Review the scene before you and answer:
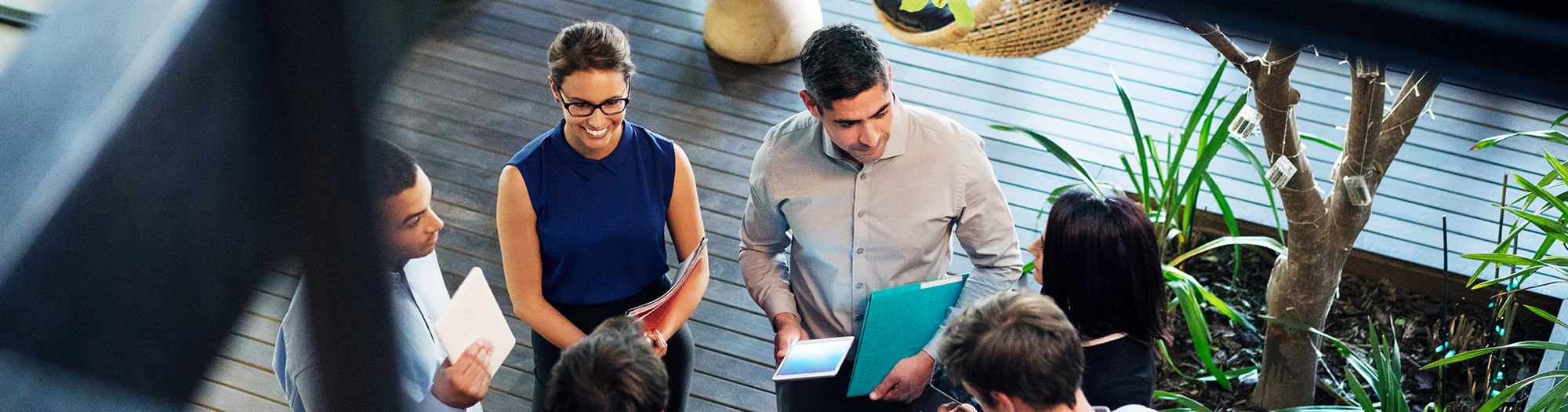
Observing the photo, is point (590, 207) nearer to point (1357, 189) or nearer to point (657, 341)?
point (657, 341)

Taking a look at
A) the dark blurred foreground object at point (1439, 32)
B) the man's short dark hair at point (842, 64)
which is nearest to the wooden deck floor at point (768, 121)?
the man's short dark hair at point (842, 64)

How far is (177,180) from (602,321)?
6.01 ft

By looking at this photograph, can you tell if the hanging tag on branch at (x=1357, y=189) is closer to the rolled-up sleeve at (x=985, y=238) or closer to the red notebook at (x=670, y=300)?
the rolled-up sleeve at (x=985, y=238)

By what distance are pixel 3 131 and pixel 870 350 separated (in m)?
1.78

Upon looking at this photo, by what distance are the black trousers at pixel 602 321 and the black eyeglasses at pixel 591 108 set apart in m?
0.37

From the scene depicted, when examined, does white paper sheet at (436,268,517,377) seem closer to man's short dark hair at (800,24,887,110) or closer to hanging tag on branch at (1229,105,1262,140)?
man's short dark hair at (800,24,887,110)

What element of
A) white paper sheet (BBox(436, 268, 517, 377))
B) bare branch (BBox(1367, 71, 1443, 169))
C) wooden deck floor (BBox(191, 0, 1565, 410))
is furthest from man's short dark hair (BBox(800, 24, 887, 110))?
wooden deck floor (BBox(191, 0, 1565, 410))

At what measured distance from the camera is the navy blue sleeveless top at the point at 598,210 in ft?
6.31

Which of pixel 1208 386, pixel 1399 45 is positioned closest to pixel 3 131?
pixel 1399 45

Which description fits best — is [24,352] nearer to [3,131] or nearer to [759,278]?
[3,131]

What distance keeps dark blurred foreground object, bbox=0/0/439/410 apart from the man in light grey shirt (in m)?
1.61

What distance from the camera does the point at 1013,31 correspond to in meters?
2.15

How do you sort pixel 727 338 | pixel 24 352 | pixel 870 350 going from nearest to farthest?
pixel 24 352, pixel 870 350, pixel 727 338

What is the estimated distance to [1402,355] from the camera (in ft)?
9.79
